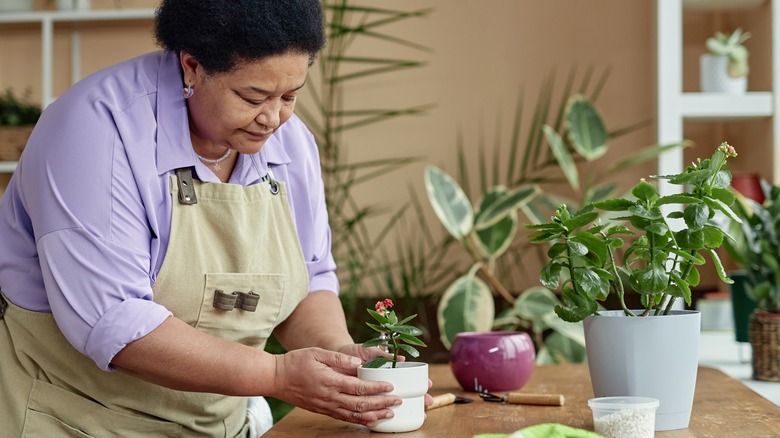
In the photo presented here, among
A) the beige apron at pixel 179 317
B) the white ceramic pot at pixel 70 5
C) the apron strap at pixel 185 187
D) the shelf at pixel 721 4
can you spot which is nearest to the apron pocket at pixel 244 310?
the beige apron at pixel 179 317

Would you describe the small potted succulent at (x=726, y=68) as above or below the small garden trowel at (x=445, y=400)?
above

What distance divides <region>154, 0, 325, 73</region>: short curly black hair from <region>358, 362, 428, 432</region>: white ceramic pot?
492 millimetres

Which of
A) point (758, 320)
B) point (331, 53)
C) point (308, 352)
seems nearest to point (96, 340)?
point (308, 352)

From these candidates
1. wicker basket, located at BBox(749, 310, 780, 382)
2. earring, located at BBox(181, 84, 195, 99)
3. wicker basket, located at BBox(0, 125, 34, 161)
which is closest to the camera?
earring, located at BBox(181, 84, 195, 99)

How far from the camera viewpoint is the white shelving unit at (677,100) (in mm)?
2498

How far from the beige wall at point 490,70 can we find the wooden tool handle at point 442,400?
185cm

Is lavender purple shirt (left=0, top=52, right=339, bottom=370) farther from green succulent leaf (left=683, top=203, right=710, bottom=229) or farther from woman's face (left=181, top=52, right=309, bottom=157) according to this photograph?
green succulent leaf (left=683, top=203, right=710, bottom=229)

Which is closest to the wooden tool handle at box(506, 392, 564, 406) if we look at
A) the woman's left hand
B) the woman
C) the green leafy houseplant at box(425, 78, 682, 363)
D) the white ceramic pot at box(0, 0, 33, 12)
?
the woman's left hand

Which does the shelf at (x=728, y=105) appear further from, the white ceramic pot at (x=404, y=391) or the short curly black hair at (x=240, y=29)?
the white ceramic pot at (x=404, y=391)

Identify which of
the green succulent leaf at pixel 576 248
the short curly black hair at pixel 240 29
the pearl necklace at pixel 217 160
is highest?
the short curly black hair at pixel 240 29

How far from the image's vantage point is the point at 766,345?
183 centimetres

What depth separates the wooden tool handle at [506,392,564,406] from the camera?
1422 millimetres

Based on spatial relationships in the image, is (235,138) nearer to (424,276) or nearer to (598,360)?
(598,360)

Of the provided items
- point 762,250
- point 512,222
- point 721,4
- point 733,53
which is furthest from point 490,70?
point 762,250
